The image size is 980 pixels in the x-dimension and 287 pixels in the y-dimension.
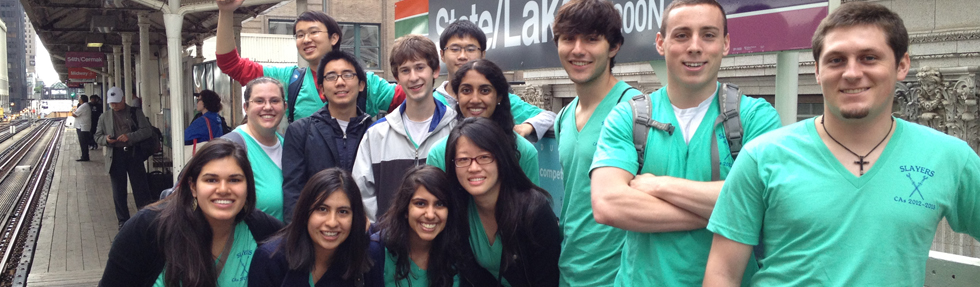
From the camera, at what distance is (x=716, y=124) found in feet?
7.73

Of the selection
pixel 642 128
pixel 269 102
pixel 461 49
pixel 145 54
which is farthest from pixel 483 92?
pixel 145 54

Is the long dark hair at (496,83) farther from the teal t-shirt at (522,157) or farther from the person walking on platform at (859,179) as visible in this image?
the person walking on platform at (859,179)

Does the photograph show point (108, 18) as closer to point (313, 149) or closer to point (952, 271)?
point (313, 149)

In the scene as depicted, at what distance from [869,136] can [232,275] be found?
2.48 meters

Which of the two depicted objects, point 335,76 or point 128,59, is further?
point 128,59

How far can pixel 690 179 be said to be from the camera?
2.33 m

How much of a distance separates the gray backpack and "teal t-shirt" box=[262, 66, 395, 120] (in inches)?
86.2

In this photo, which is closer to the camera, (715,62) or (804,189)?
(804,189)

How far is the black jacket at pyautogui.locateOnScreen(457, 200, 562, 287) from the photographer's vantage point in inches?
121

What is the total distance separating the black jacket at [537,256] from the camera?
307 cm

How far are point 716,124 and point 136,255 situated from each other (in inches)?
90.8

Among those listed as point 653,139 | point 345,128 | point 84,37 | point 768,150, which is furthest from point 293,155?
point 84,37

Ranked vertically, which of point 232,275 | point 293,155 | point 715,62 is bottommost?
point 232,275

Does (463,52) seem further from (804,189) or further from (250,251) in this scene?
(804,189)
